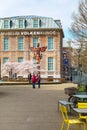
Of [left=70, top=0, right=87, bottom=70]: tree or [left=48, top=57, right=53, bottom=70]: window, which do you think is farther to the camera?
[left=48, top=57, right=53, bottom=70]: window

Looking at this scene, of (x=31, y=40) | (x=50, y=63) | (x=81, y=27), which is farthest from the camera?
(x=31, y=40)

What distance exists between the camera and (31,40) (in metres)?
82.1

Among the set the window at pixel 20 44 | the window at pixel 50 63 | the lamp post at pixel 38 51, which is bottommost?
the window at pixel 50 63

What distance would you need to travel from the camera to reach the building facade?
8075 centimetres

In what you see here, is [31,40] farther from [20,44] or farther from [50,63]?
[50,63]

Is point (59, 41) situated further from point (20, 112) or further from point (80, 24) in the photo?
point (20, 112)

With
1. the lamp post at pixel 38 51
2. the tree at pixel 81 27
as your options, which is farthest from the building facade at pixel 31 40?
the tree at pixel 81 27

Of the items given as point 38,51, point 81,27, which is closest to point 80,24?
point 81,27

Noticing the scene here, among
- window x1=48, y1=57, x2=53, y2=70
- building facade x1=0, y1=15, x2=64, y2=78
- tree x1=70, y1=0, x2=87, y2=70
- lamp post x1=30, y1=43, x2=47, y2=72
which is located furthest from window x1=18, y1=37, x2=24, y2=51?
tree x1=70, y1=0, x2=87, y2=70

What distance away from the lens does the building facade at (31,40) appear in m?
80.8

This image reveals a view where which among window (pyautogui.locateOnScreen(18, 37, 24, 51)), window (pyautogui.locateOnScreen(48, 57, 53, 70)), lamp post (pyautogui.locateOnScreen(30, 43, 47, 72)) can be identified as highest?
window (pyautogui.locateOnScreen(18, 37, 24, 51))

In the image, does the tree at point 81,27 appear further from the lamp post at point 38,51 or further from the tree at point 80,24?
the lamp post at point 38,51

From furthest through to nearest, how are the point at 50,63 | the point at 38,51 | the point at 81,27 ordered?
the point at 50,63 < the point at 38,51 < the point at 81,27

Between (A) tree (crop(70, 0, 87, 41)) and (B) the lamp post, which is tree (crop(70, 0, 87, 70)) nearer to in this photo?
(A) tree (crop(70, 0, 87, 41))
